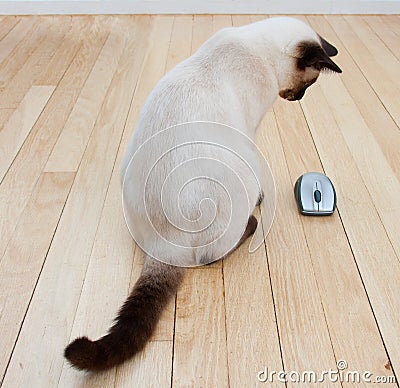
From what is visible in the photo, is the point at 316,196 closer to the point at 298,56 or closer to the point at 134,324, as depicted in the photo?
the point at 298,56

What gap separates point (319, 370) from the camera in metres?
1.29

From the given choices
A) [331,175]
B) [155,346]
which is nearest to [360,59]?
[331,175]

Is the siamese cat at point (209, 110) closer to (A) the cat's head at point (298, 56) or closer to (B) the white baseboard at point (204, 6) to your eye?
(A) the cat's head at point (298, 56)

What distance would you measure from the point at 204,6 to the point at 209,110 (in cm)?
236

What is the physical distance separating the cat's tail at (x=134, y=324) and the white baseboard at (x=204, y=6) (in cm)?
252

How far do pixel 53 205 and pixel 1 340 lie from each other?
22.1 inches

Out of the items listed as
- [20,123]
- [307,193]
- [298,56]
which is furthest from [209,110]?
[20,123]

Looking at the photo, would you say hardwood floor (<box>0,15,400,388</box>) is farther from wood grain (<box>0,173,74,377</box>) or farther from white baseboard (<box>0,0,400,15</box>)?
white baseboard (<box>0,0,400,15</box>)

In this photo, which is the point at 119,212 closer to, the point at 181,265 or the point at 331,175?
→ the point at 181,265

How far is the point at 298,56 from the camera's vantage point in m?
1.62

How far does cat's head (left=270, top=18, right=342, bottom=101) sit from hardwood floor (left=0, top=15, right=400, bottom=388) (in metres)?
0.41

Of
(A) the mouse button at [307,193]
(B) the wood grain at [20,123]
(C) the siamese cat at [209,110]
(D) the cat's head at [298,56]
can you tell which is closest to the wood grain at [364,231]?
(A) the mouse button at [307,193]

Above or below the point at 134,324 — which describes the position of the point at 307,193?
below

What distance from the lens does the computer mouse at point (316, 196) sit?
175 cm
